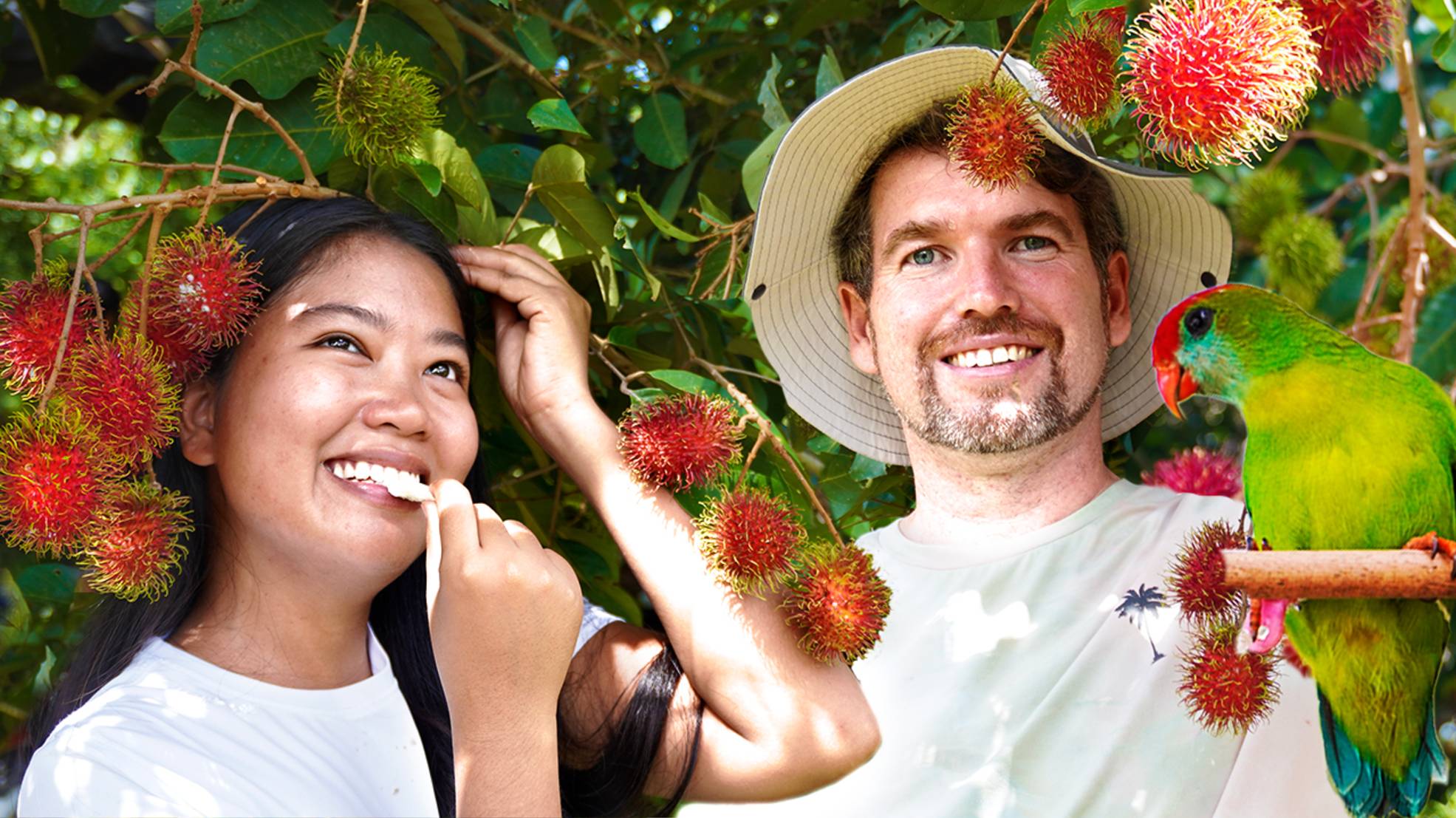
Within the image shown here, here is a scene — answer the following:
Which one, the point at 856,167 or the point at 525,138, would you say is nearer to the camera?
the point at 856,167

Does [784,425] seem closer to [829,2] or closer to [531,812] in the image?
[829,2]

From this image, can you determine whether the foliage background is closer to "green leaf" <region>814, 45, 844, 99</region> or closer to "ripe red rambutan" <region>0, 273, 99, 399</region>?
"green leaf" <region>814, 45, 844, 99</region>

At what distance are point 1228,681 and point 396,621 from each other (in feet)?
2.90

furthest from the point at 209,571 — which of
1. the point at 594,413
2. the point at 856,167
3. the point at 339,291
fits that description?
the point at 856,167

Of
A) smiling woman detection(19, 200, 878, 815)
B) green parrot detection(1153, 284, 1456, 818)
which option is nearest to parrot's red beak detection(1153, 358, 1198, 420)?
green parrot detection(1153, 284, 1456, 818)

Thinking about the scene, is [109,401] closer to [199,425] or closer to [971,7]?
[199,425]

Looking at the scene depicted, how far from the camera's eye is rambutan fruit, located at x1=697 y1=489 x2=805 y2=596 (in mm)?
1123

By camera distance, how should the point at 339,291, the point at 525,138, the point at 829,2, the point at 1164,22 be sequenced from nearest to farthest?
1. the point at 1164,22
2. the point at 339,291
3. the point at 829,2
4. the point at 525,138

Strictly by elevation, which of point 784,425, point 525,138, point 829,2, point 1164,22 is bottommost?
point 784,425

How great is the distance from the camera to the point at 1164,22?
94 centimetres

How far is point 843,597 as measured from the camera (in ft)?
3.69

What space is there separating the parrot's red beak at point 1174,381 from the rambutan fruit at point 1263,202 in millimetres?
1222

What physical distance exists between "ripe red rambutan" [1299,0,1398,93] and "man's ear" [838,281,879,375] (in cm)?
55

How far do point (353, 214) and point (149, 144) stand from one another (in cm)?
59
